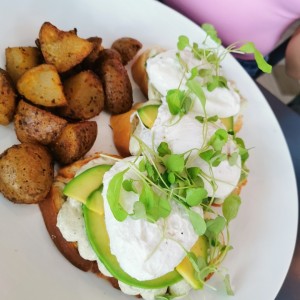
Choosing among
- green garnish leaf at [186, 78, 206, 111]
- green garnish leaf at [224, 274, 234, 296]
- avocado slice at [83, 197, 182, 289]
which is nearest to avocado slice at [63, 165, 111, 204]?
avocado slice at [83, 197, 182, 289]

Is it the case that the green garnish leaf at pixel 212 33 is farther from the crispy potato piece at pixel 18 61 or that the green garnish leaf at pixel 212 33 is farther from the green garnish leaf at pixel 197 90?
the crispy potato piece at pixel 18 61

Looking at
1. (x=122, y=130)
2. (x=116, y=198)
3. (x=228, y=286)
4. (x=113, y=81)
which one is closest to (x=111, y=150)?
(x=122, y=130)

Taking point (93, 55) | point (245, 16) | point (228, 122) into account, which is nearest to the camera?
point (93, 55)

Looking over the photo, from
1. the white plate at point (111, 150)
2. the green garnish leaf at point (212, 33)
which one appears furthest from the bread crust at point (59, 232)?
the green garnish leaf at point (212, 33)

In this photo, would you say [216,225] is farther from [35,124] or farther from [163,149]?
→ [35,124]

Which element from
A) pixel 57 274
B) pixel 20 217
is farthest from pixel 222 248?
pixel 20 217

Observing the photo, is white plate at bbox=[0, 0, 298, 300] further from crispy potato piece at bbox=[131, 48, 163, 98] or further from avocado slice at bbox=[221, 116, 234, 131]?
avocado slice at bbox=[221, 116, 234, 131]
